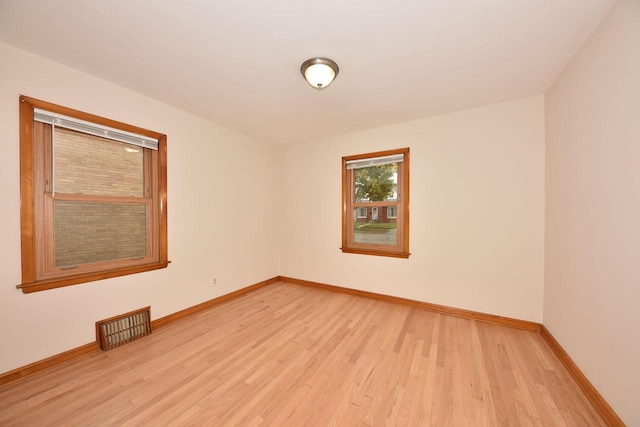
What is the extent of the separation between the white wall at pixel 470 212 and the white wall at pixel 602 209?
36 centimetres

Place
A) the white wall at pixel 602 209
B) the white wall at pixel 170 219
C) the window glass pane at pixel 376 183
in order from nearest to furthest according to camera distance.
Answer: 1. the white wall at pixel 602 209
2. the white wall at pixel 170 219
3. the window glass pane at pixel 376 183

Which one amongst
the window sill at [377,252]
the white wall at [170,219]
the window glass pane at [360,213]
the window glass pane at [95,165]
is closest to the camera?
the white wall at [170,219]

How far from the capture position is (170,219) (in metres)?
2.82

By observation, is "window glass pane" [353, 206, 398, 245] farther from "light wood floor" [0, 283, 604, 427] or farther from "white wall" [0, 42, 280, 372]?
"white wall" [0, 42, 280, 372]

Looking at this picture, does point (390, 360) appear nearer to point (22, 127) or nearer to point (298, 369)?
point (298, 369)

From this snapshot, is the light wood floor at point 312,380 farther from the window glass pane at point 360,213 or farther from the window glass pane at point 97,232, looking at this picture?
the window glass pane at point 360,213

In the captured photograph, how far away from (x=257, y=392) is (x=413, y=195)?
2903 mm

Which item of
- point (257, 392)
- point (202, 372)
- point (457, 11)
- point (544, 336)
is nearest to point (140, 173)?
point (202, 372)

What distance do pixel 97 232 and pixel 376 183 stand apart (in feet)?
11.8

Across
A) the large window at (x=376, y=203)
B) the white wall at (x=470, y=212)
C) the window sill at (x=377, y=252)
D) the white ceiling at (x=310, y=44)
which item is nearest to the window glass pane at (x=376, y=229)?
the large window at (x=376, y=203)

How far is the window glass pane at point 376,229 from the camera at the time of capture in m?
3.56

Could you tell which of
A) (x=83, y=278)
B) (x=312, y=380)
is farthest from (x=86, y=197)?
(x=312, y=380)

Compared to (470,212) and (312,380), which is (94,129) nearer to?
(312,380)

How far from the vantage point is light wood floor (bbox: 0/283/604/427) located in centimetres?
149
